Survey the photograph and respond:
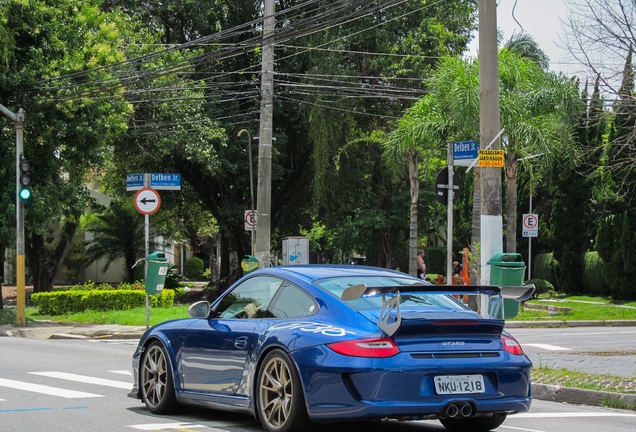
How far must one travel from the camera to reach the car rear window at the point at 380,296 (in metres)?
7.93

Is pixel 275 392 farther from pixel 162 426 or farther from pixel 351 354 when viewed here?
pixel 162 426

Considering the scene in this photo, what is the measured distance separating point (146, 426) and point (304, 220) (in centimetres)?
4065

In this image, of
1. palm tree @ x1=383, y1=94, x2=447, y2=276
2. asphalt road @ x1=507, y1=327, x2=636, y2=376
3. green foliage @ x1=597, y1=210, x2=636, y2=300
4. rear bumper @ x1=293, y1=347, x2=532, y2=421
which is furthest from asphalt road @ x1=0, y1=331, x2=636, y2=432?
green foliage @ x1=597, y1=210, x2=636, y2=300

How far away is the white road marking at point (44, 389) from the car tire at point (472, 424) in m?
4.37

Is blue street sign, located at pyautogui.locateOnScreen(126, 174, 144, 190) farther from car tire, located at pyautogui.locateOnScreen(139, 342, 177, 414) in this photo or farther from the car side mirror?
the car side mirror

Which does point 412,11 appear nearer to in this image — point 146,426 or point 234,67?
point 234,67

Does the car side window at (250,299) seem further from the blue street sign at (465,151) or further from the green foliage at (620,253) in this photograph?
the green foliage at (620,253)

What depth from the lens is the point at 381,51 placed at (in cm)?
3778

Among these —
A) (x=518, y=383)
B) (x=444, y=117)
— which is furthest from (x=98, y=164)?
(x=518, y=383)

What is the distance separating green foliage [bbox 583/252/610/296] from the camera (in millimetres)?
37625

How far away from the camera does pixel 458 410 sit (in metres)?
7.52

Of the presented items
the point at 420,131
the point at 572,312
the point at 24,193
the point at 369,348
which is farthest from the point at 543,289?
the point at 369,348

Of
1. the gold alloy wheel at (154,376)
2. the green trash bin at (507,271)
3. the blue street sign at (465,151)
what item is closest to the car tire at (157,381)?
the gold alloy wheel at (154,376)

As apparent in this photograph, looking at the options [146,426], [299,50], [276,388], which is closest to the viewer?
[276,388]
